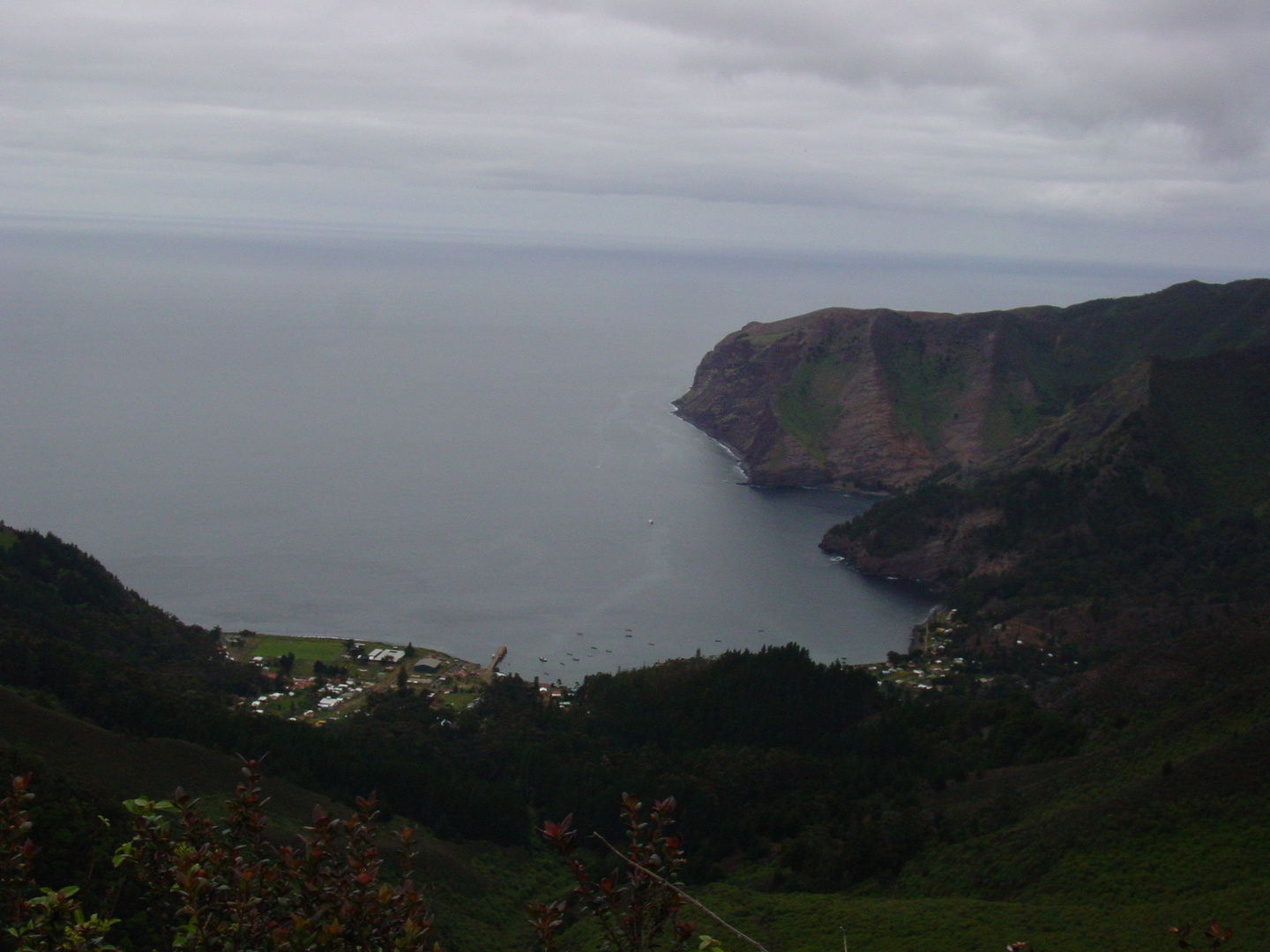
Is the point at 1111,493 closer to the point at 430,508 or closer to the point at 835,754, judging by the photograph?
the point at 835,754

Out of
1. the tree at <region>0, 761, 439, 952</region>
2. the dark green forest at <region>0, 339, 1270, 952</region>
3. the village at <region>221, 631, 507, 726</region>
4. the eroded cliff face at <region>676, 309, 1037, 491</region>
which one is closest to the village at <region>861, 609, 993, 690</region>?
the dark green forest at <region>0, 339, 1270, 952</region>

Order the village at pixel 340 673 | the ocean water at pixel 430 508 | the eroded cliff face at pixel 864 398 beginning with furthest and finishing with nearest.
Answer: the eroded cliff face at pixel 864 398 → the ocean water at pixel 430 508 → the village at pixel 340 673

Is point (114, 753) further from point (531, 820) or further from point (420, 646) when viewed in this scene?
point (420, 646)

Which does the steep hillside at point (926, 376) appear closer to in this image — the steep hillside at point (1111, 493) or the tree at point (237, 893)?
the steep hillside at point (1111, 493)

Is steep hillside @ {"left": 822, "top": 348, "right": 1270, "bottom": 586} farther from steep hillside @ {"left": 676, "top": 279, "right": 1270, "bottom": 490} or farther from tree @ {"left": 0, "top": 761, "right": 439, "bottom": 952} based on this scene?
tree @ {"left": 0, "top": 761, "right": 439, "bottom": 952}

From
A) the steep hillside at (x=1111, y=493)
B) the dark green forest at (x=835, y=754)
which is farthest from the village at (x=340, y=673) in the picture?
the steep hillside at (x=1111, y=493)

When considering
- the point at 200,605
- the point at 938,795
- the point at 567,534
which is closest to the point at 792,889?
the point at 938,795
